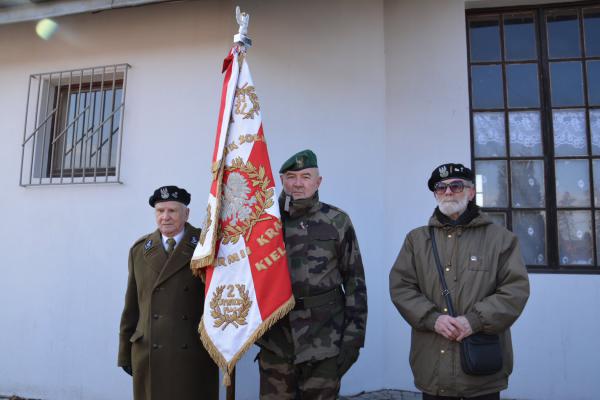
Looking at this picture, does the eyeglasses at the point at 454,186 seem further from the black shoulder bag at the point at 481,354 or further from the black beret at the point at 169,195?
the black beret at the point at 169,195

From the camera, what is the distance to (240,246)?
9.09ft

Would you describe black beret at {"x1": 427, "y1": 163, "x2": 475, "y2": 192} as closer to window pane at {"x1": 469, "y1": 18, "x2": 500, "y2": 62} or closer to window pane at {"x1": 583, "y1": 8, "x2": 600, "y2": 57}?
window pane at {"x1": 469, "y1": 18, "x2": 500, "y2": 62}

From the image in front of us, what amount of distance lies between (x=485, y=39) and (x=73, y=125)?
404cm

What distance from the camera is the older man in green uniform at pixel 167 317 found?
9.38ft

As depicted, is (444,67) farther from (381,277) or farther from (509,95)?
(381,277)

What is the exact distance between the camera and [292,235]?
9.30 feet

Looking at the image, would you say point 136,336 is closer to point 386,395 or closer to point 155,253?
point 155,253

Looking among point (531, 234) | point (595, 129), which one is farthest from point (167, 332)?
point (595, 129)

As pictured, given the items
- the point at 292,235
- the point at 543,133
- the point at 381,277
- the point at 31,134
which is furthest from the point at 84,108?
the point at 543,133

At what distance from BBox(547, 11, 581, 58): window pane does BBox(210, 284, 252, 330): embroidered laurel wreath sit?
11.4 ft

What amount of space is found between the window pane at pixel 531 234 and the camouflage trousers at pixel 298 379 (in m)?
2.29

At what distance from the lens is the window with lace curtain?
13.1 feet

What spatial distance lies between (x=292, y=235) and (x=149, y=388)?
4.18ft

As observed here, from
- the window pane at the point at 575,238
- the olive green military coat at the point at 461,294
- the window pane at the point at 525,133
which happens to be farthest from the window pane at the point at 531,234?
the olive green military coat at the point at 461,294
